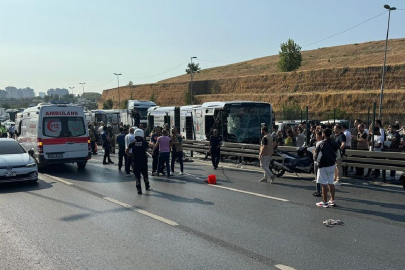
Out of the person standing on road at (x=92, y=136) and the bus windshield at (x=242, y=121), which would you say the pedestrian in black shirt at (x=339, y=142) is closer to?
the bus windshield at (x=242, y=121)

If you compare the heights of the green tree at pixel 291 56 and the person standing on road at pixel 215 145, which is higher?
the green tree at pixel 291 56

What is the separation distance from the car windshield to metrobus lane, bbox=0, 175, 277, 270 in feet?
12.1

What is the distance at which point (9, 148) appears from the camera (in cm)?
1344

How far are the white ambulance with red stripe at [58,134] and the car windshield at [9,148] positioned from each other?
1.55 m

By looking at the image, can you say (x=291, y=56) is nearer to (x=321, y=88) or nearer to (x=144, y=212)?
(x=321, y=88)

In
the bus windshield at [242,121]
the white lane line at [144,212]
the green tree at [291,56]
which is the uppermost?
the green tree at [291,56]

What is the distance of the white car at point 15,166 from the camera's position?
11992mm

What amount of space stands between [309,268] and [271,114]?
46.5 ft

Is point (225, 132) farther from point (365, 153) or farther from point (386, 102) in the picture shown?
point (386, 102)

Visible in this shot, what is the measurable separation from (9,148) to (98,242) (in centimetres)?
815

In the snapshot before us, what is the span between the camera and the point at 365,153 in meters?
12.8

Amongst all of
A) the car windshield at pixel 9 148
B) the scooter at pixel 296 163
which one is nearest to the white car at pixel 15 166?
the car windshield at pixel 9 148

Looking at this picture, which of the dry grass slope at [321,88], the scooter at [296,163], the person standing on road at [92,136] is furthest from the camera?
the dry grass slope at [321,88]

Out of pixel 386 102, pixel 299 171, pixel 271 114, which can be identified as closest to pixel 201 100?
pixel 386 102
